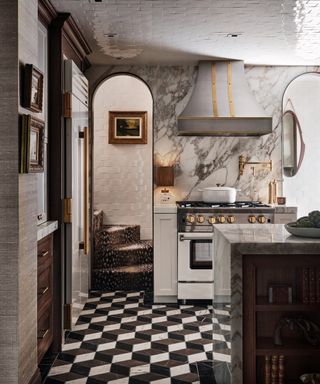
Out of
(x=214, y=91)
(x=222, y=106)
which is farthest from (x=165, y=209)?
(x=214, y=91)

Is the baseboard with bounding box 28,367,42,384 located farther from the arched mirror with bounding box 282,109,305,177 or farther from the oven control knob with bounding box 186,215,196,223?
the arched mirror with bounding box 282,109,305,177

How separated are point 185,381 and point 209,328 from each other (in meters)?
1.20

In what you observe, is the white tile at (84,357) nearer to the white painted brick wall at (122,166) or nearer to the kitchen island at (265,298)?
the kitchen island at (265,298)

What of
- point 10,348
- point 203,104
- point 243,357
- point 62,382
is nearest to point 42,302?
point 62,382

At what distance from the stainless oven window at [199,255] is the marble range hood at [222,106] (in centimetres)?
124

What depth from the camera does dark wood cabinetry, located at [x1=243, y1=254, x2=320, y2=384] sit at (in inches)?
102

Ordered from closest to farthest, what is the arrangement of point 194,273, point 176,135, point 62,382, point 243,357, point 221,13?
point 243,357 < point 62,382 < point 221,13 < point 194,273 < point 176,135

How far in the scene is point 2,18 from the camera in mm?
2662

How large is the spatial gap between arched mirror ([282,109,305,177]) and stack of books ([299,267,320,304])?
3.61m

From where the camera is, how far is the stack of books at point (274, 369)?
2.68m

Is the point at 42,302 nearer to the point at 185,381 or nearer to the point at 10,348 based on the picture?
the point at 10,348

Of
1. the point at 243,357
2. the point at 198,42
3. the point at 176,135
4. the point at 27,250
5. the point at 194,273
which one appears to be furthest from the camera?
the point at 176,135

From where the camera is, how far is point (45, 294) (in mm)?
3668

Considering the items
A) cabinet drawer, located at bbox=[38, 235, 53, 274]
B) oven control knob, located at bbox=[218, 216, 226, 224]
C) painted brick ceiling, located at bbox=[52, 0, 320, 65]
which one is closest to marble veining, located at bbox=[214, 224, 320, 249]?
cabinet drawer, located at bbox=[38, 235, 53, 274]
